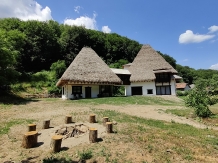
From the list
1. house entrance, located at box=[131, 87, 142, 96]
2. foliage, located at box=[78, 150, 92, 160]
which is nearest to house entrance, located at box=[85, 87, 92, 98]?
house entrance, located at box=[131, 87, 142, 96]

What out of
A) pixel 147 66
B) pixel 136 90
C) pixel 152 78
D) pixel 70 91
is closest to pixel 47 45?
pixel 70 91

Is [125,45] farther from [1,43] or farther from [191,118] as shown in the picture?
[191,118]

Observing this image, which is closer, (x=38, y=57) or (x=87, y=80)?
(x=87, y=80)

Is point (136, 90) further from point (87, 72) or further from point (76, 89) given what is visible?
point (76, 89)

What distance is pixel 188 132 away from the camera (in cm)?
808

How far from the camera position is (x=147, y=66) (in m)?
31.6

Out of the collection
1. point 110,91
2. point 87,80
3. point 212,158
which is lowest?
point 212,158

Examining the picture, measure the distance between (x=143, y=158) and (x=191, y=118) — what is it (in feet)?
25.9

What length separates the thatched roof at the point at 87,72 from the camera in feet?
72.1

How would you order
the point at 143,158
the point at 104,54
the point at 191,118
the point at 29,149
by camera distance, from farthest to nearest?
1. the point at 104,54
2. the point at 191,118
3. the point at 29,149
4. the point at 143,158

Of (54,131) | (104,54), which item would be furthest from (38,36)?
(54,131)

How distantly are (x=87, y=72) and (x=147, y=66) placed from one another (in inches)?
523

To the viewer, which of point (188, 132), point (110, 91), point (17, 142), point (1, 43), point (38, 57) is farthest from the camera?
point (38, 57)

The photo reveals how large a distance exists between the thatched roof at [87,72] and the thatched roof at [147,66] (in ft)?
23.3
